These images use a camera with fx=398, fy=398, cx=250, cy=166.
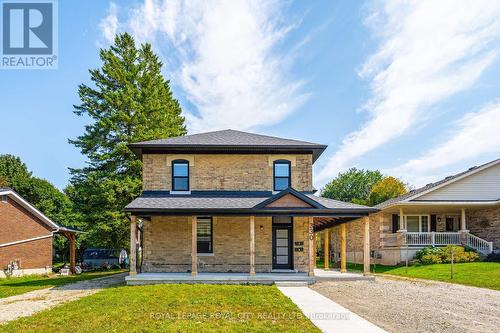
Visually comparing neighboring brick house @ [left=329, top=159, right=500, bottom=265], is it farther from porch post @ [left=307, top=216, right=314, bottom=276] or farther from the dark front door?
the dark front door

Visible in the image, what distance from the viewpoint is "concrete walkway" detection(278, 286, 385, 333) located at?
309 inches

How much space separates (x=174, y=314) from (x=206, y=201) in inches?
320

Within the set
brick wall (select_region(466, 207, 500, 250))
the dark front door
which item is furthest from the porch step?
brick wall (select_region(466, 207, 500, 250))

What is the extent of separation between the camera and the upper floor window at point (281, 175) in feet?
61.0

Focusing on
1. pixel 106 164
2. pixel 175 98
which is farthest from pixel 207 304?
pixel 175 98

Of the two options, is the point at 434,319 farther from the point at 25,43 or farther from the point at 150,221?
the point at 25,43

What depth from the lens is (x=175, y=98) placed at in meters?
40.9

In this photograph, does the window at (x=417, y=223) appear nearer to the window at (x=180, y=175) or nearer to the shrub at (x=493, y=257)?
the shrub at (x=493, y=257)

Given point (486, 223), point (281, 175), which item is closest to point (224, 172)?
point (281, 175)

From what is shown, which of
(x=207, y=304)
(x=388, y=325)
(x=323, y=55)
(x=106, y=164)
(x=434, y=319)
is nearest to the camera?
(x=388, y=325)

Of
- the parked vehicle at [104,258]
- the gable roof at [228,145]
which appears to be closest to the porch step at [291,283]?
the gable roof at [228,145]

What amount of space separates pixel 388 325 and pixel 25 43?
16824 mm

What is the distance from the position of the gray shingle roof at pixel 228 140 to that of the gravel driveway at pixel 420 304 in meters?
6.65

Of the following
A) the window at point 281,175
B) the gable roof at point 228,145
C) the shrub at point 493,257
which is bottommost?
the shrub at point 493,257
